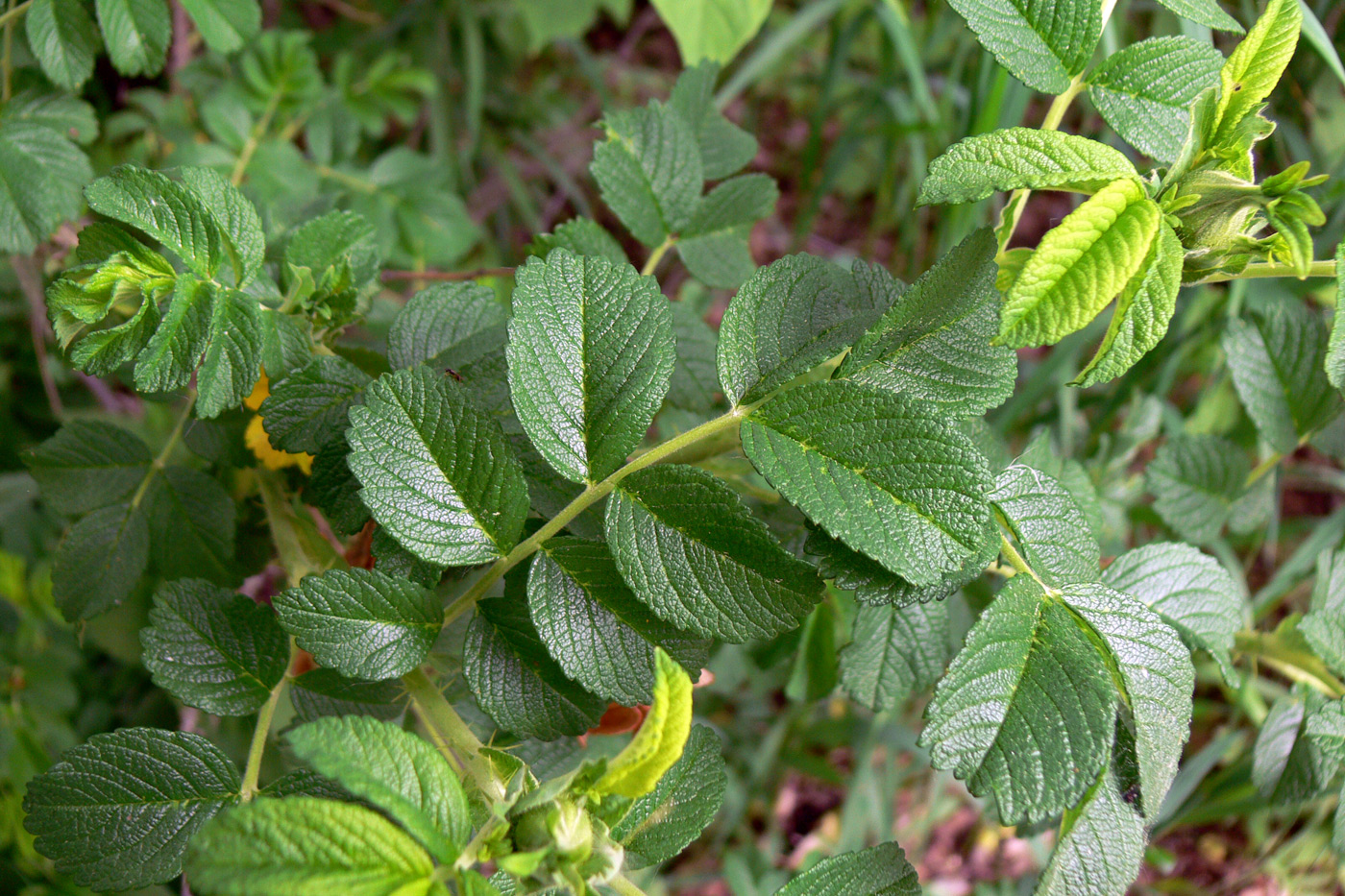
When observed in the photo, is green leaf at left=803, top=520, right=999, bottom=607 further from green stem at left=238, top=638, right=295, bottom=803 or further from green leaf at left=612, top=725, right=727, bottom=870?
green stem at left=238, top=638, right=295, bottom=803

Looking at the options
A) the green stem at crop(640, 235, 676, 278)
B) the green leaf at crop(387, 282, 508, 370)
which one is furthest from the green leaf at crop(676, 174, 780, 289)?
the green leaf at crop(387, 282, 508, 370)

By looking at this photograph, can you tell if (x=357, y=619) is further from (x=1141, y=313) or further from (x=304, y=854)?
(x=1141, y=313)

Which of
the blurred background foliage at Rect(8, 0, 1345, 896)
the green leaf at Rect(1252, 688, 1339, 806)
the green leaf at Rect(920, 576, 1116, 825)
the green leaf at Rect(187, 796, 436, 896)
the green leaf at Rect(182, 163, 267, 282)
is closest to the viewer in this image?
the green leaf at Rect(187, 796, 436, 896)

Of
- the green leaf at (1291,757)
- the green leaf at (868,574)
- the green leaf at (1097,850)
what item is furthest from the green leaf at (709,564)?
the green leaf at (1291,757)

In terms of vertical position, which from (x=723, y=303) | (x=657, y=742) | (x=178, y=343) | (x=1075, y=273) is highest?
(x=1075, y=273)

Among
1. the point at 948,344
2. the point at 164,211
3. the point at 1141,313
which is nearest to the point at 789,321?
the point at 948,344

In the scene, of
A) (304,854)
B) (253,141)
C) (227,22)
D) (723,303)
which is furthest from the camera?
(723,303)

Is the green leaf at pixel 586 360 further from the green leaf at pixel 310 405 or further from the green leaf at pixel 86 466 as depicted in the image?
the green leaf at pixel 86 466

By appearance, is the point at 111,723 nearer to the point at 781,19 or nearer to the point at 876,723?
the point at 876,723
